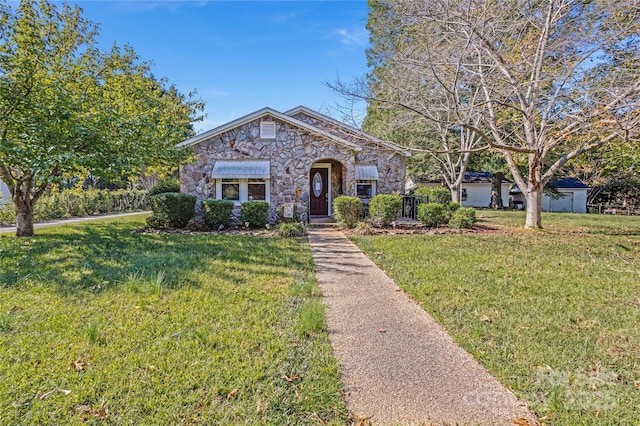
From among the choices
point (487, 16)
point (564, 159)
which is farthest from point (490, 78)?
point (564, 159)

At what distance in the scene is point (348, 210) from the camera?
1354 centimetres

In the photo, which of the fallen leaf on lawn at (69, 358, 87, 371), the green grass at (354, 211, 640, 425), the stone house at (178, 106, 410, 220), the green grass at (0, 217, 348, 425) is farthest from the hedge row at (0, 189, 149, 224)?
the green grass at (354, 211, 640, 425)

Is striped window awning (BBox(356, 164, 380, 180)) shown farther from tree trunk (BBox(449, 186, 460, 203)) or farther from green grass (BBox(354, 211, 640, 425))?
tree trunk (BBox(449, 186, 460, 203))

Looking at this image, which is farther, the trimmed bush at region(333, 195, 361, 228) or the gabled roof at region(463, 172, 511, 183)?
the gabled roof at region(463, 172, 511, 183)

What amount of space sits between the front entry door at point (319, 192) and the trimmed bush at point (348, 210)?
338 cm

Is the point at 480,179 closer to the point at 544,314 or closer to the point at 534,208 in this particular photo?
the point at 534,208

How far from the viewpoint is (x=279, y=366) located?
332 cm

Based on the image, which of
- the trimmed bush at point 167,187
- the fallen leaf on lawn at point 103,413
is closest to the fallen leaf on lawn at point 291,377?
the fallen leaf on lawn at point 103,413

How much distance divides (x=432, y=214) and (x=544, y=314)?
9.15 metres

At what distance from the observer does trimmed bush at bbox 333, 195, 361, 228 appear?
13438 mm

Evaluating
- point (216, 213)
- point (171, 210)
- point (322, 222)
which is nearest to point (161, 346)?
point (216, 213)

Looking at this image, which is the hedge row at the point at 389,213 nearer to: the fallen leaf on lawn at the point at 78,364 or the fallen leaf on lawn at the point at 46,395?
the fallen leaf on lawn at the point at 78,364

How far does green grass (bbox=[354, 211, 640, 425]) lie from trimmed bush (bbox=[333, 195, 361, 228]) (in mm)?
3776

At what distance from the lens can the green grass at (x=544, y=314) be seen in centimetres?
297
